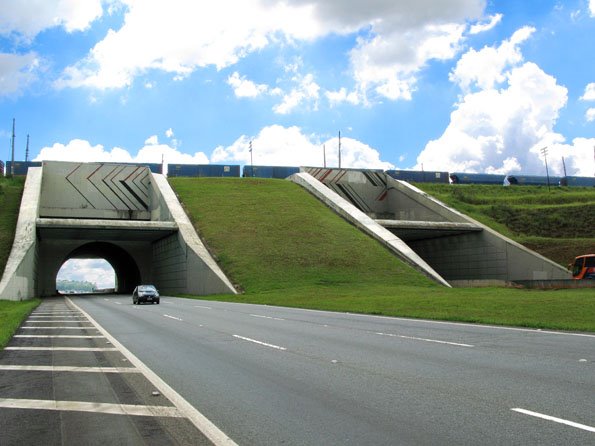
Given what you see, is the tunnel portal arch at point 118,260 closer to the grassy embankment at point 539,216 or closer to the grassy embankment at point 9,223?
the grassy embankment at point 9,223

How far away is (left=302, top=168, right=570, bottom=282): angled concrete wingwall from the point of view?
1780 inches

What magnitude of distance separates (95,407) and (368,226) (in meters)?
41.9

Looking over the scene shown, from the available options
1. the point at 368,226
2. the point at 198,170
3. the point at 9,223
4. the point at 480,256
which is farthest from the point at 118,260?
the point at 480,256

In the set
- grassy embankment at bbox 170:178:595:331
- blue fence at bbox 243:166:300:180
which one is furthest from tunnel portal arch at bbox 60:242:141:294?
blue fence at bbox 243:166:300:180

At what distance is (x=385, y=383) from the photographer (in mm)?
8047

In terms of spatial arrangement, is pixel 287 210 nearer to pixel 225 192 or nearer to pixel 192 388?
pixel 225 192

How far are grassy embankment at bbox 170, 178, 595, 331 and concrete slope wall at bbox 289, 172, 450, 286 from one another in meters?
1.01

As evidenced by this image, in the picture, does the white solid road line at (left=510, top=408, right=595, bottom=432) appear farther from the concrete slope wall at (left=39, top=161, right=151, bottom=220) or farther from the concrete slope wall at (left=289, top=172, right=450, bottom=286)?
the concrete slope wall at (left=39, top=161, right=151, bottom=220)

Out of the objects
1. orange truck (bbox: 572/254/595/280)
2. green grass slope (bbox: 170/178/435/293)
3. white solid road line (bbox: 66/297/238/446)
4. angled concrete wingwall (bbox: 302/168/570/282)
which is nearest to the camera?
white solid road line (bbox: 66/297/238/446)

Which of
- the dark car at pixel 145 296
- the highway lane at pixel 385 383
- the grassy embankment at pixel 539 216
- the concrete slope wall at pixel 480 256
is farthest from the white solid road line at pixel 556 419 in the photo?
the grassy embankment at pixel 539 216

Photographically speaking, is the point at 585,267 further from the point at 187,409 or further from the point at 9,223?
the point at 9,223

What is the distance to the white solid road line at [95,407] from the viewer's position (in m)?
6.55

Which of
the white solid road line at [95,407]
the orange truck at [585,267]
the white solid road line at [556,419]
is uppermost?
the orange truck at [585,267]

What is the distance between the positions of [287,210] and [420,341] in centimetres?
4067
